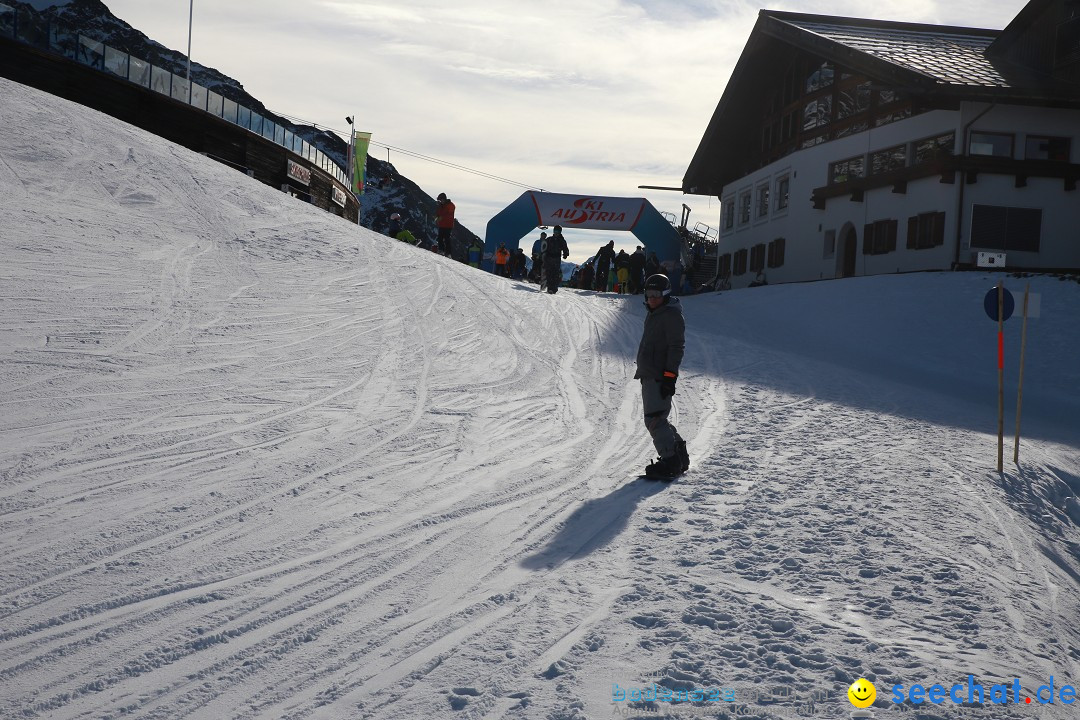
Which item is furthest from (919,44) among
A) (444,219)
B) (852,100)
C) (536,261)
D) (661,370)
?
(661,370)

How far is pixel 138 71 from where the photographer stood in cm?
2448

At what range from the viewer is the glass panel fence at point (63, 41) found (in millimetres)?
22812

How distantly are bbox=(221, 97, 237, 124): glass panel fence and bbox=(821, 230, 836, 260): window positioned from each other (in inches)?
756

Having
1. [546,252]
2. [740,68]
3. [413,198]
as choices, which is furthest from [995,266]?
[413,198]

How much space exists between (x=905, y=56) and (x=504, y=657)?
2480 cm

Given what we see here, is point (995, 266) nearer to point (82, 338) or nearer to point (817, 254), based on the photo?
point (817, 254)

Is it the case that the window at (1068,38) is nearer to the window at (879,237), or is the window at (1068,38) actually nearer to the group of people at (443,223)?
the window at (879,237)

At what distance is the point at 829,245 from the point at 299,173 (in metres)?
18.8

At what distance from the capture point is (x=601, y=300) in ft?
68.3

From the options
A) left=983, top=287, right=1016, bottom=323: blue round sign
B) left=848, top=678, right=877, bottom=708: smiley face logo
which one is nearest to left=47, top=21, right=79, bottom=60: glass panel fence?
left=983, top=287, right=1016, bottom=323: blue round sign

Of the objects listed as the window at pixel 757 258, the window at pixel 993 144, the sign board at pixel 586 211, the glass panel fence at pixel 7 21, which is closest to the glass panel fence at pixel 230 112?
the glass panel fence at pixel 7 21

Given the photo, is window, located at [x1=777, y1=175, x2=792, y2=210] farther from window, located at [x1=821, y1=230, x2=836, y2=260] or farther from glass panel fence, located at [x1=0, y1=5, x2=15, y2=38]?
glass panel fence, located at [x1=0, y1=5, x2=15, y2=38]

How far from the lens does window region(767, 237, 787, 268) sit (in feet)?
101

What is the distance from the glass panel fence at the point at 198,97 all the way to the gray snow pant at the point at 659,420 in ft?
76.0
